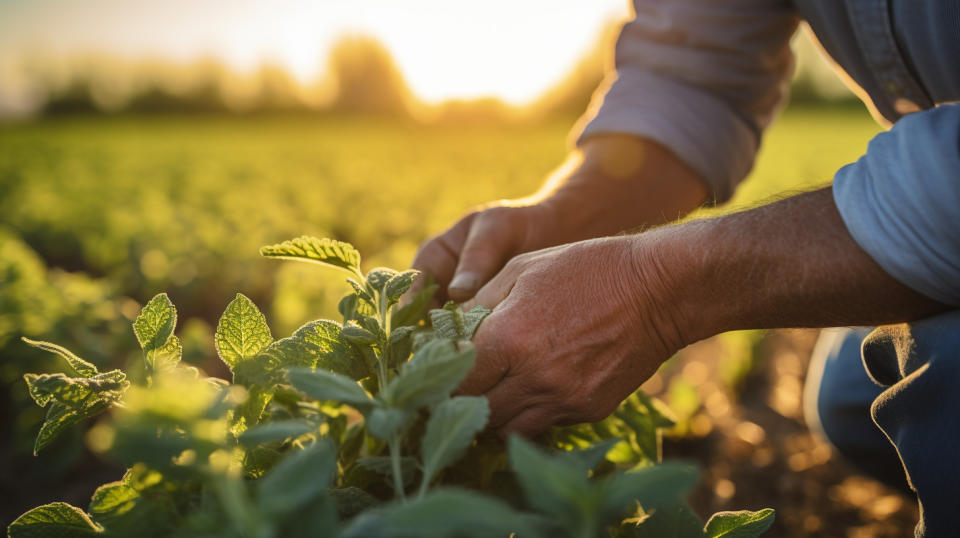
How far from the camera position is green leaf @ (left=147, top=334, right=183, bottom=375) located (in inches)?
28.2

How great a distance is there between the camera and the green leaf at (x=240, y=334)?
76cm

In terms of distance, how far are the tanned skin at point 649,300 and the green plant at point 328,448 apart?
0.33 feet

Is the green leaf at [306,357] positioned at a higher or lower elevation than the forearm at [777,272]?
higher

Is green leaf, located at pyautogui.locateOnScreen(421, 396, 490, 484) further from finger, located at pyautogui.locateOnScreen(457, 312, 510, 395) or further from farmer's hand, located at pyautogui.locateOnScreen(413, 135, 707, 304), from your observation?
farmer's hand, located at pyautogui.locateOnScreen(413, 135, 707, 304)

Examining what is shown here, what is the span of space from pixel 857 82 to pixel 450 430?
188cm

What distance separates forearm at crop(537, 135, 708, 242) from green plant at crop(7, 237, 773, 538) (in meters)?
0.93

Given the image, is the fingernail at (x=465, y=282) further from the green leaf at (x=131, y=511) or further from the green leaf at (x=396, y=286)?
the green leaf at (x=131, y=511)

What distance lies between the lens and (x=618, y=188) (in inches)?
74.3

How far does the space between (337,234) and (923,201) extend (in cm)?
558

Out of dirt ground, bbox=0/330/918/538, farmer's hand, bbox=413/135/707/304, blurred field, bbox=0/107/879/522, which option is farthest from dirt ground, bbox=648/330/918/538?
farmer's hand, bbox=413/135/707/304

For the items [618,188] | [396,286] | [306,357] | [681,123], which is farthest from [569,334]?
[681,123]

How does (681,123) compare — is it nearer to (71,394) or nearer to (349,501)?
(349,501)

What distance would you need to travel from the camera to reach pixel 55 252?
5.24 meters

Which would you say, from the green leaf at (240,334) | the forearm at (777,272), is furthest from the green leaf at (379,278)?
the forearm at (777,272)
